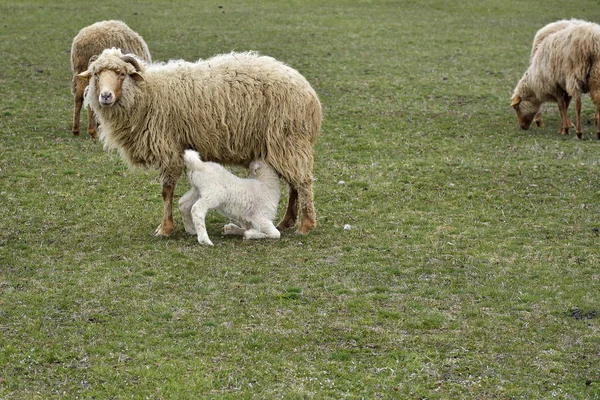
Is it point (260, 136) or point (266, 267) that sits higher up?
point (260, 136)

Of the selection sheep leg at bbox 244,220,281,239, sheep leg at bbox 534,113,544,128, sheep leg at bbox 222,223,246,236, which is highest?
sheep leg at bbox 534,113,544,128

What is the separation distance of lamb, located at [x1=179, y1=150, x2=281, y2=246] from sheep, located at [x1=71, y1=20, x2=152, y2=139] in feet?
18.7

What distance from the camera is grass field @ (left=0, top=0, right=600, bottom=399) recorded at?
280 inches

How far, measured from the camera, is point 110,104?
10438 mm

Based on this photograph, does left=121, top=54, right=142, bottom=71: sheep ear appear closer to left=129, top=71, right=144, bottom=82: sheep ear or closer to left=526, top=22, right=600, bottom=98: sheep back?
left=129, top=71, right=144, bottom=82: sheep ear

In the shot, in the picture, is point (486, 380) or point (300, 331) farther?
point (300, 331)

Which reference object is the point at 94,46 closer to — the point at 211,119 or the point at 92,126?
the point at 92,126

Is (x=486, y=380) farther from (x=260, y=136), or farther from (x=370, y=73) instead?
(x=370, y=73)

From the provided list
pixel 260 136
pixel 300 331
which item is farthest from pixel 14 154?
pixel 300 331

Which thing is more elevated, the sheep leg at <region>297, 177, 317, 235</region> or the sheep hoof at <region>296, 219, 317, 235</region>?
the sheep leg at <region>297, 177, 317, 235</region>

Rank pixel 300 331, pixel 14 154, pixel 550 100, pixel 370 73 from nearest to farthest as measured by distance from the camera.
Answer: pixel 300 331, pixel 14 154, pixel 550 100, pixel 370 73

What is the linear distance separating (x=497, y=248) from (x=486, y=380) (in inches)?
139

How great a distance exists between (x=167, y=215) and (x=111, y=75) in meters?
1.83

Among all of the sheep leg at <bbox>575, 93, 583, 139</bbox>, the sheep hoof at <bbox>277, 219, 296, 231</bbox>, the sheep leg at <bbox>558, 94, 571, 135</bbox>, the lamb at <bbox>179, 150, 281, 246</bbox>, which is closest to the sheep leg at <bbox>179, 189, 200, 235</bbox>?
the lamb at <bbox>179, 150, 281, 246</bbox>
